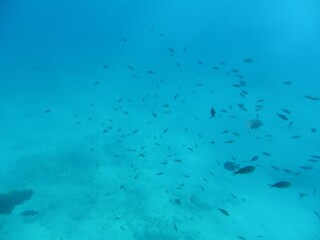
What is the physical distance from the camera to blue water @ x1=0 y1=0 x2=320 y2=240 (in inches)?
635

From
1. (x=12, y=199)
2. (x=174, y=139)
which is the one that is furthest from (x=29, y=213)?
(x=174, y=139)

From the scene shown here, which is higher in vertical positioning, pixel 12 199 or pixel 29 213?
pixel 12 199

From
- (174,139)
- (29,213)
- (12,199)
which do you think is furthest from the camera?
(174,139)

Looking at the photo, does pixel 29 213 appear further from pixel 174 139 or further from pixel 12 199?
pixel 174 139

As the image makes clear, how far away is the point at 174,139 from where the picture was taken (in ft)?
83.1

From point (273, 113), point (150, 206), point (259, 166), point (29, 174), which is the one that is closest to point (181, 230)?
point (150, 206)

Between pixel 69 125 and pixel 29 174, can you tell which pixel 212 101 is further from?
pixel 29 174

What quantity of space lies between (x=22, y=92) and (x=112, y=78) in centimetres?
1075

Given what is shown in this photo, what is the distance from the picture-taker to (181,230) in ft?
49.9

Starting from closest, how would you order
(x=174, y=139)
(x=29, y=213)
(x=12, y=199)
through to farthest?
(x=29, y=213)
(x=12, y=199)
(x=174, y=139)

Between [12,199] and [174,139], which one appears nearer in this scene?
[12,199]

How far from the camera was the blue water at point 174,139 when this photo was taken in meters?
16.1

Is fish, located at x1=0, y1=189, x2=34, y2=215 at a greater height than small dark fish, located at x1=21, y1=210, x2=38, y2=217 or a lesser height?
greater

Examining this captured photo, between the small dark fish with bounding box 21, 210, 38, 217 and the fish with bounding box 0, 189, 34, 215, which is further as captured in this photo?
the fish with bounding box 0, 189, 34, 215
